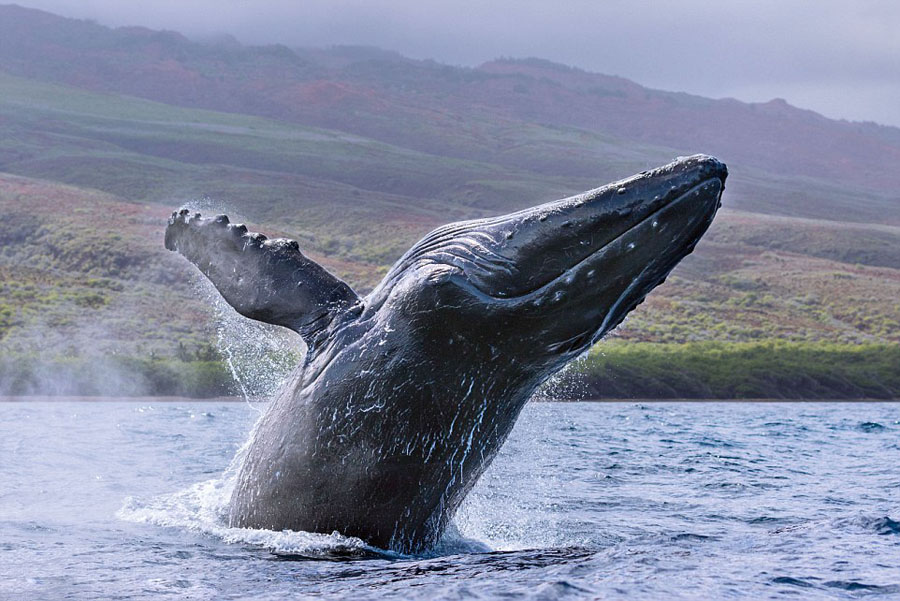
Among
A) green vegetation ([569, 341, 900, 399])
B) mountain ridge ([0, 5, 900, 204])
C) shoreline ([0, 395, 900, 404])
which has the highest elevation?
mountain ridge ([0, 5, 900, 204])

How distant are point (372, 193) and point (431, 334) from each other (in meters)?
80.3

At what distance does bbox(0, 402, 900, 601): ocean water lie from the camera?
489cm

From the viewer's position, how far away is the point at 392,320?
5457 millimetres

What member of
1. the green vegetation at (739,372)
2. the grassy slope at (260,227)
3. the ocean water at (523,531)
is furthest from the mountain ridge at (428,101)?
the ocean water at (523,531)

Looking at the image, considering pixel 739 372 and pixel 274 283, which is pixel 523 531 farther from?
pixel 739 372

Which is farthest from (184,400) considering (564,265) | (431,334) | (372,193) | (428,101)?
(428,101)

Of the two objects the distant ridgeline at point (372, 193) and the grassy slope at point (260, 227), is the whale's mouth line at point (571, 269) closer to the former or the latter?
the distant ridgeline at point (372, 193)

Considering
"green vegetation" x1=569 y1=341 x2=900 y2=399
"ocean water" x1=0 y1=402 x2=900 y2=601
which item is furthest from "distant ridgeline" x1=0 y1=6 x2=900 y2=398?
"ocean water" x1=0 y1=402 x2=900 y2=601

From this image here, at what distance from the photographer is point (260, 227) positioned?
2489 inches

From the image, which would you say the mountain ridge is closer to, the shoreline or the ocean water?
the shoreline

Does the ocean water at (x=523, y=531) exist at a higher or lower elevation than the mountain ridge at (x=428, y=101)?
lower

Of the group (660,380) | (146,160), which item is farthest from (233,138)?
(660,380)

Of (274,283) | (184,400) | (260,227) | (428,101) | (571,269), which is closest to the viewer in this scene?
(571,269)

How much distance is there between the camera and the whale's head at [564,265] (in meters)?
4.95
